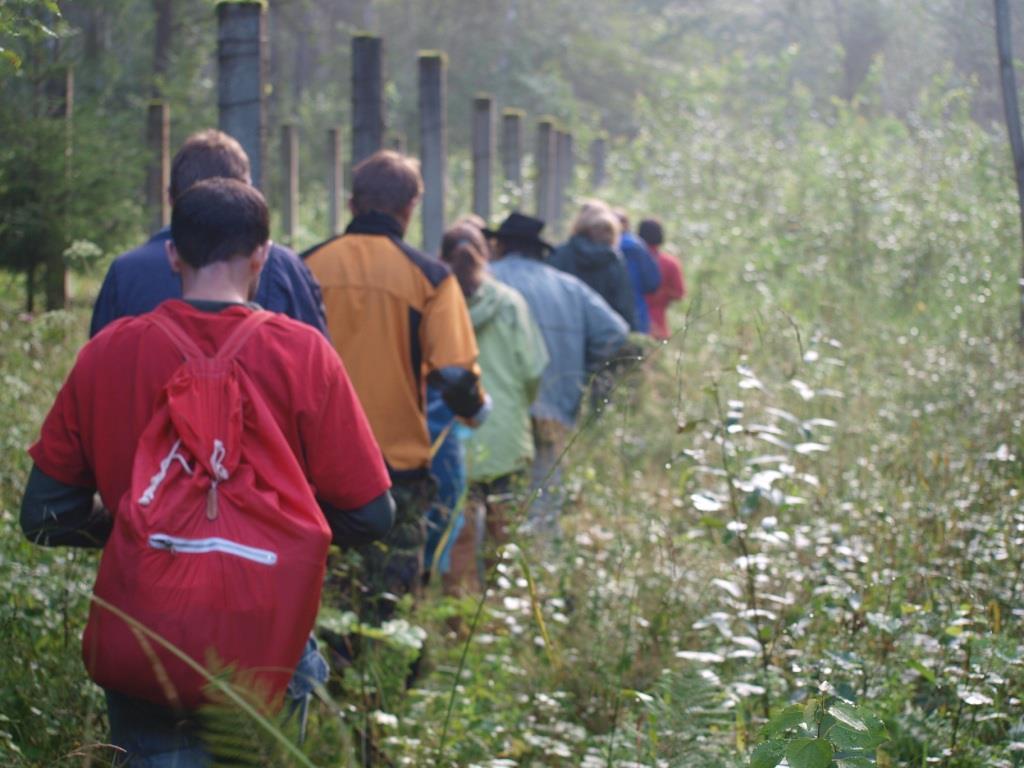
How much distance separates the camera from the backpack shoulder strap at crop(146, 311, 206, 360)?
2898 mm

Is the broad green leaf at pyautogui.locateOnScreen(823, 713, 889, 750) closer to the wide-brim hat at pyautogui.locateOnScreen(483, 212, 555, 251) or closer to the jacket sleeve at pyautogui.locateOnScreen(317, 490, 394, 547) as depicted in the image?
the jacket sleeve at pyautogui.locateOnScreen(317, 490, 394, 547)

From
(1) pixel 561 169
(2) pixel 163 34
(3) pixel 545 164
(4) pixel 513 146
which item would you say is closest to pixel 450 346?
(4) pixel 513 146

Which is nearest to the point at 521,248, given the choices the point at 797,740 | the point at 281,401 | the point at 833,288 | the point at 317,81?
the point at 833,288

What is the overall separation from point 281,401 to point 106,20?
15.7 m

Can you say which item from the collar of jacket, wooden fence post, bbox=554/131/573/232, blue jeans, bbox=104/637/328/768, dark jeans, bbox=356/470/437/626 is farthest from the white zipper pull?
wooden fence post, bbox=554/131/573/232

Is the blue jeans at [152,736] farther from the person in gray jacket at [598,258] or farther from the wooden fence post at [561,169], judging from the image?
the wooden fence post at [561,169]

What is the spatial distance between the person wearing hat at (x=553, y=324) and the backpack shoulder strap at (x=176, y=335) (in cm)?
456

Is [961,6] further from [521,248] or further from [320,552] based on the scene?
[320,552]

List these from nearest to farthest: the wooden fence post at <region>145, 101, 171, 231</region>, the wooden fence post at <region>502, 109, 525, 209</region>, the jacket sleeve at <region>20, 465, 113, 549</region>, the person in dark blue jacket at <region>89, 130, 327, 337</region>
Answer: the jacket sleeve at <region>20, 465, 113, 549</region>
the person in dark blue jacket at <region>89, 130, 327, 337</region>
the wooden fence post at <region>145, 101, 171, 231</region>
the wooden fence post at <region>502, 109, 525, 209</region>

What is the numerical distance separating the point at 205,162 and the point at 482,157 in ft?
25.2

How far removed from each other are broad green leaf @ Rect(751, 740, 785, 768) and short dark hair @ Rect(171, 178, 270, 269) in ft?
4.94

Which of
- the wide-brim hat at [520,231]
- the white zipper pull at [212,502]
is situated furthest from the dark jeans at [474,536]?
the white zipper pull at [212,502]

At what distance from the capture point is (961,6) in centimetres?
747

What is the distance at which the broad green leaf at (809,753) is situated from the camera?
2371 millimetres
